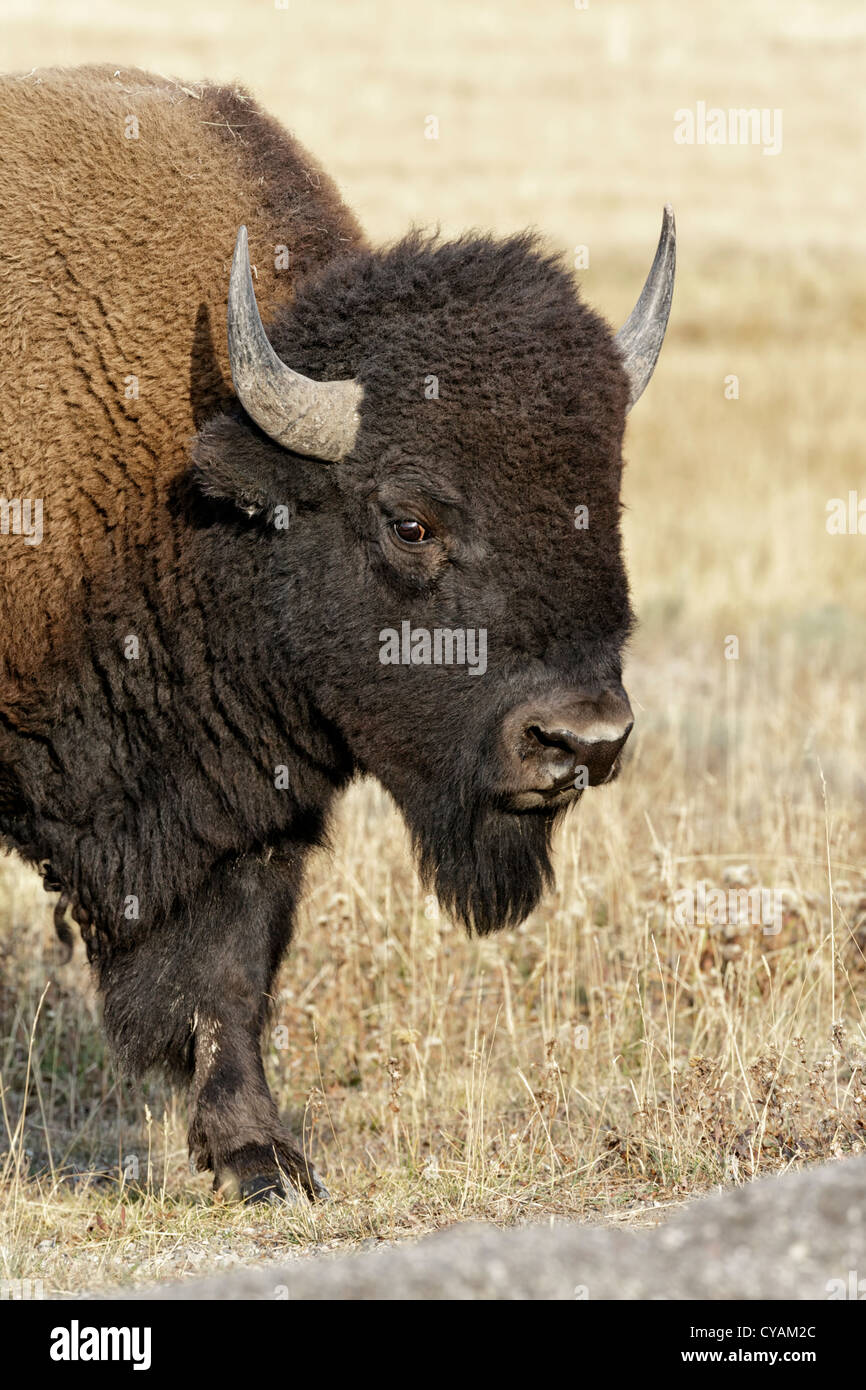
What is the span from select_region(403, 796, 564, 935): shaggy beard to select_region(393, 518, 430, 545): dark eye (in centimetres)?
75

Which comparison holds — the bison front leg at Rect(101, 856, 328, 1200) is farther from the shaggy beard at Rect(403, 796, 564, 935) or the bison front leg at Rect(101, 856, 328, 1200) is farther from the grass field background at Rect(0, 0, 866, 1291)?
the shaggy beard at Rect(403, 796, 564, 935)

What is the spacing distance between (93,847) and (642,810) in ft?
11.0

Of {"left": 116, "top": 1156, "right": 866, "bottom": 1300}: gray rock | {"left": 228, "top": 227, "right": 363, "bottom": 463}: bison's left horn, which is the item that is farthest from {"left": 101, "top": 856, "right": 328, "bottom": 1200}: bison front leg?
{"left": 116, "top": 1156, "right": 866, "bottom": 1300}: gray rock

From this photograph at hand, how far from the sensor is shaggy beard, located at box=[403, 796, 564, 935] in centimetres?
475

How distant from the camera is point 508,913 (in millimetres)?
5070

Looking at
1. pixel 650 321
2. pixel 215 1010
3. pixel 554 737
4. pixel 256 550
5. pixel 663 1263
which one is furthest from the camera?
pixel 215 1010

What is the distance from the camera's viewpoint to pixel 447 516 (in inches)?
178

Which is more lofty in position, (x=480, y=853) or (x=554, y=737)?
(x=554, y=737)

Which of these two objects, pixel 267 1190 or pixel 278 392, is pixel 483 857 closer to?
pixel 267 1190

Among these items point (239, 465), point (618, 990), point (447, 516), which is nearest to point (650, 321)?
point (447, 516)

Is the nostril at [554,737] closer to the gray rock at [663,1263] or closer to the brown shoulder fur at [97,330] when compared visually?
the brown shoulder fur at [97,330]

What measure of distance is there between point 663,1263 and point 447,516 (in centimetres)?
232
